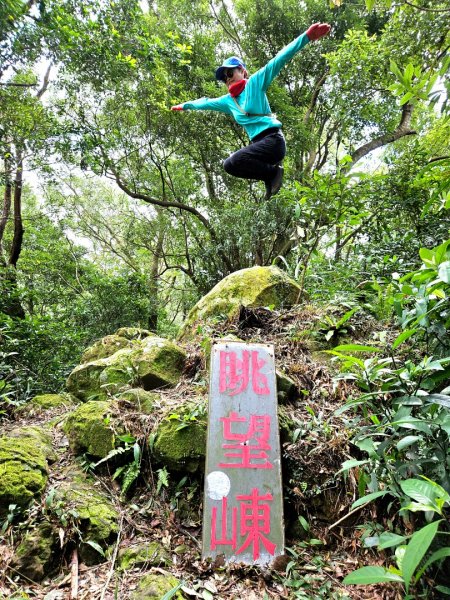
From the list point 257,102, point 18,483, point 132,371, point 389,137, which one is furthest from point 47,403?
point 389,137

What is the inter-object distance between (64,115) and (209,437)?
6657 mm

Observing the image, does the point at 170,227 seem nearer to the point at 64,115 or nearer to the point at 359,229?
the point at 64,115

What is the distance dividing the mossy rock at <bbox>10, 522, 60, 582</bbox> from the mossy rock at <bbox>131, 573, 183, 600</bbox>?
0.47 m

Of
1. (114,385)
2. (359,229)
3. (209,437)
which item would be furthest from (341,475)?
(359,229)

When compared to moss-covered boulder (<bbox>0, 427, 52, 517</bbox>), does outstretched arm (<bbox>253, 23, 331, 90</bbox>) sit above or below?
above

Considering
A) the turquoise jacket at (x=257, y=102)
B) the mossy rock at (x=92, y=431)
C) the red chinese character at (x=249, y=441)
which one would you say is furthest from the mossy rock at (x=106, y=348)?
the turquoise jacket at (x=257, y=102)

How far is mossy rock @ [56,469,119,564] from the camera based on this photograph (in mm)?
1938

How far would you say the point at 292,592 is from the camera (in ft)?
5.95

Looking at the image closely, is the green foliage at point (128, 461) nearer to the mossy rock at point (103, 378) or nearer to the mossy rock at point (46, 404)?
the mossy rock at point (103, 378)

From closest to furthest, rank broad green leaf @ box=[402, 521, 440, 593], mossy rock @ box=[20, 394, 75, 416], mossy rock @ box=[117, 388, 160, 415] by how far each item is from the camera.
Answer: broad green leaf @ box=[402, 521, 440, 593], mossy rock @ box=[117, 388, 160, 415], mossy rock @ box=[20, 394, 75, 416]

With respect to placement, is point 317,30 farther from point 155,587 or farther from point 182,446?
point 155,587

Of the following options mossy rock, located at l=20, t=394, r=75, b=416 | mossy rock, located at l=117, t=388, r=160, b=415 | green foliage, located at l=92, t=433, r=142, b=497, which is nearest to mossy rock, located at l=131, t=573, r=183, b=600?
green foliage, located at l=92, t=433, r=142, b=497

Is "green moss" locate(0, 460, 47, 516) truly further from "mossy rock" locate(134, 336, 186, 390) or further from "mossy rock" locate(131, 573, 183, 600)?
"mossy rock" locate(134, 336, 186, 390)

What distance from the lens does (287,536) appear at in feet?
7.23
